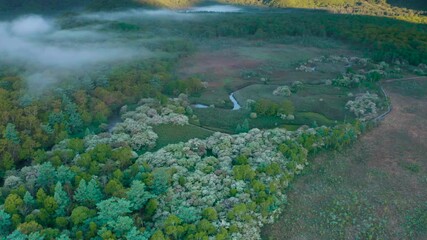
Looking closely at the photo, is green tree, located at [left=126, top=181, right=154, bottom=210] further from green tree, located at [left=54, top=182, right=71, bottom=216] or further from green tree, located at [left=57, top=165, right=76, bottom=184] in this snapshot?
green tree, located at [left=57, top=165, right=76, bottom=184]

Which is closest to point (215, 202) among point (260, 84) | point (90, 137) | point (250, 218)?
point (250, 218)

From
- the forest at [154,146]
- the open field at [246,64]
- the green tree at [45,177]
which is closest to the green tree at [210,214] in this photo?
the forest at [154,146]

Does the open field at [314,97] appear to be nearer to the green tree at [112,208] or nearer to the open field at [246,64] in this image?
the open field at [246,64]

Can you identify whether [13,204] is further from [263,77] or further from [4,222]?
[263,77]

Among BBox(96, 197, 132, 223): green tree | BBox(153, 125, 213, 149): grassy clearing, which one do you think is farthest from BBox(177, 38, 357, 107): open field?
BBox(96, 197, 132, 223): green tree

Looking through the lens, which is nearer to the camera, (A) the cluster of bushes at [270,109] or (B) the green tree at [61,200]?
(B) the green tree at [61,200]
